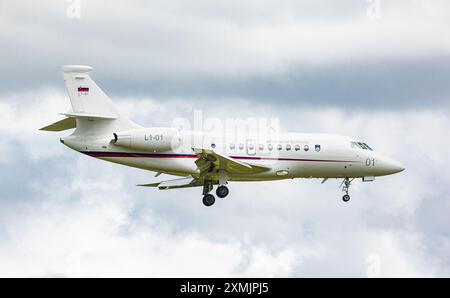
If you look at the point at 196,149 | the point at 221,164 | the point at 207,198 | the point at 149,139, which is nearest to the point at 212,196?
the point at 207,198

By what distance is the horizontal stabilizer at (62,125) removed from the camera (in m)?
61.5

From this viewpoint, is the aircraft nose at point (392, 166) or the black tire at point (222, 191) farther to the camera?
the aircraft nose at point (392, 166)

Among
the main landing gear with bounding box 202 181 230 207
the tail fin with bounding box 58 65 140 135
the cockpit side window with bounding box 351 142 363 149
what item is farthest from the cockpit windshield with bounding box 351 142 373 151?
the tail fin with bounding box 58 65 140 135

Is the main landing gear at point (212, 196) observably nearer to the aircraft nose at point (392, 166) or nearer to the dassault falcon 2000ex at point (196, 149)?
the dassault falcon 2000ex at point (196, 149)

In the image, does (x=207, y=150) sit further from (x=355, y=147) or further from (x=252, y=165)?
(x=355, y=147)

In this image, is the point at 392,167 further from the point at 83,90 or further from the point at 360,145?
the point at 83,90

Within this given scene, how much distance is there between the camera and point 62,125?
203 ft

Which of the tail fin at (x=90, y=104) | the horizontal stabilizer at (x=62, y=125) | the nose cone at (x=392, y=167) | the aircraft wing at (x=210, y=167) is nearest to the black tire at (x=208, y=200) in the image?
the aircraft wing at (x=210, y=167)

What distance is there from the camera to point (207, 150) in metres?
59.4

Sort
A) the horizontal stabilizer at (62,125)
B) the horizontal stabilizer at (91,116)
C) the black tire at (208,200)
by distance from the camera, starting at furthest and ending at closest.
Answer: the black tire at (208,200) → the horizontal stabilizer at (62,125) → the horizontal stabilizer at (91,116)

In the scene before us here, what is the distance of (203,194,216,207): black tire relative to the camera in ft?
203

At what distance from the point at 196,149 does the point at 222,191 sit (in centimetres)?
380

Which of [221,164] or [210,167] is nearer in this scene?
[221,164]

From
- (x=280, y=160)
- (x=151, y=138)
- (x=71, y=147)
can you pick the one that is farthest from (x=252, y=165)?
(x=71, y=147)
